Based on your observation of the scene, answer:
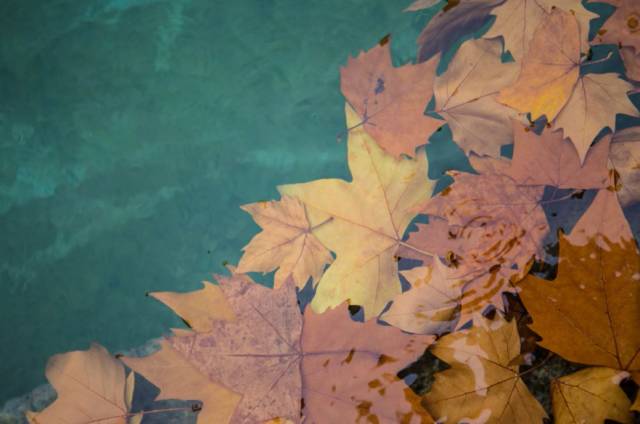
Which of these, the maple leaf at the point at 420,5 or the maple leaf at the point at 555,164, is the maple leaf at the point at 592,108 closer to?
the maple leaf at the point at 555,164

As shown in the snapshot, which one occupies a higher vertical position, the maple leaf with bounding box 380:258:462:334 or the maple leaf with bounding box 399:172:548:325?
the maple leaf with bounding box 399:172:548:325

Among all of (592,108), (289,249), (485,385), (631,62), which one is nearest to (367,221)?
(289,249)

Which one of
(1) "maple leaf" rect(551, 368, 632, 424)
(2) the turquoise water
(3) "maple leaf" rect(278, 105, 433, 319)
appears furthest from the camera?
(2) the turquoise water

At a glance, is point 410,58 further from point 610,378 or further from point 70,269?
point 70,269

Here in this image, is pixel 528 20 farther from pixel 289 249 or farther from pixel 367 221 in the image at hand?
pixel 289 249

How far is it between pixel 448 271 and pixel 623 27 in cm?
46

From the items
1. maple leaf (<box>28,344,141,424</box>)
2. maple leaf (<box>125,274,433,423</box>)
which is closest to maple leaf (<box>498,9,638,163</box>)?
maple leaf (<box>125,274,433,423</box>)

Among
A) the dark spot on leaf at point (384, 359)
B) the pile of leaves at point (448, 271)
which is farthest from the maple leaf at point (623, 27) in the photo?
the dark spot on leaf at point (384, 359)

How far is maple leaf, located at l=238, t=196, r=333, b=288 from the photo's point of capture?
678 millimetres

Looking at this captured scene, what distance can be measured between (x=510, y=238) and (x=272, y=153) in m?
0.38

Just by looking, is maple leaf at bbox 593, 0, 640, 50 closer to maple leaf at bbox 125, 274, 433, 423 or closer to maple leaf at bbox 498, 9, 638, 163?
maple leaf at bbox 498, 9, 638, 163

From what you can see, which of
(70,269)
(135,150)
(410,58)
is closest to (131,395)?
(70,269)

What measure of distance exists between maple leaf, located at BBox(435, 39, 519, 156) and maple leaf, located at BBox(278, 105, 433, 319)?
91 millimetres

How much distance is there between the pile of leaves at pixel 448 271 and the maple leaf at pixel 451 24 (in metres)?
0.02
